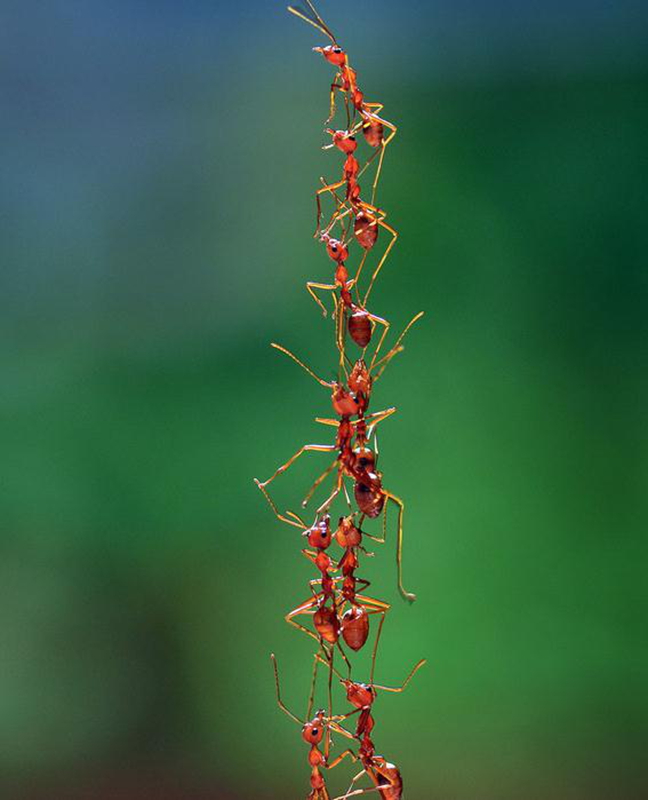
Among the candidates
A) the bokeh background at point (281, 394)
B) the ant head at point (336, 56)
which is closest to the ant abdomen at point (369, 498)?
the ant head at point (336, 56)

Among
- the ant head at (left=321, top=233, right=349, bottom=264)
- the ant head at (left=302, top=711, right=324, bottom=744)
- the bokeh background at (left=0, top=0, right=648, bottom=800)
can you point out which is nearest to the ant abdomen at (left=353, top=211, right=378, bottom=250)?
the ant head at (left=321, top=233, right=349, bottom=264)

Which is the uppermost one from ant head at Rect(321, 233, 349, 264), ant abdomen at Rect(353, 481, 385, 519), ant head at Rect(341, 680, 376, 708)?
ant head at Rect(321, 233, 349, 264)

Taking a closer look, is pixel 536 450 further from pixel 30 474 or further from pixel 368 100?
pixel 30 474

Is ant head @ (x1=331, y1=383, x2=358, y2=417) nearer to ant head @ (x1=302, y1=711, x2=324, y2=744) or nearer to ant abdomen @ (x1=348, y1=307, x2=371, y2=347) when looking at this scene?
ant abdomen @ (x1=348, y1=307, x2=371, y2=347)

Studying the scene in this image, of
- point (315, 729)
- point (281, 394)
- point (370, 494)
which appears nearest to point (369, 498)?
point (370, 494)

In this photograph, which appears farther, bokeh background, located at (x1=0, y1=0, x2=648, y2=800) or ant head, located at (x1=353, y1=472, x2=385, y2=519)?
bokeh background, located at (x1=0, y1=0, x2=648, y2=800)

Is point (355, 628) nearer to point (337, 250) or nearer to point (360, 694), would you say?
point (360, 694)

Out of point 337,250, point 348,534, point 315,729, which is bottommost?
point 315,729

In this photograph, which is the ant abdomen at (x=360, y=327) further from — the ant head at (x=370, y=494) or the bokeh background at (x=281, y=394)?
the bokeh background at (x=281, y=394)

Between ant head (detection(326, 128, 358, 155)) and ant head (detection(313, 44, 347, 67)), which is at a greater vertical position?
ant head (detection(313, 44, 347, 67))
